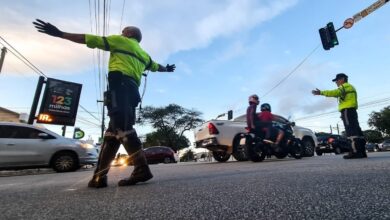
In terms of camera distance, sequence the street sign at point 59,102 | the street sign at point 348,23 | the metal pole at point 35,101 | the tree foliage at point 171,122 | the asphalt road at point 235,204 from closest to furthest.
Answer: the asphalt road at point 235,204 → the street sign at point 348,23 → the metal pole at point 35,101 → the street sign at point 59,102 → the tree foliage at point 171,122

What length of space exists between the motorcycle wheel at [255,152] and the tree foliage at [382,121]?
6498 centimetres

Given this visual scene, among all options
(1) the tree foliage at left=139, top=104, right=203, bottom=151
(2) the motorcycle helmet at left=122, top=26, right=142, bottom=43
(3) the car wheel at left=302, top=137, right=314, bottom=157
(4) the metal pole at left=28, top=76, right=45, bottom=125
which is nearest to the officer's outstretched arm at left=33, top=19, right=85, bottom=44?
(2) the motorcycle helmet at left=122, top=26, right=142, bottom=43

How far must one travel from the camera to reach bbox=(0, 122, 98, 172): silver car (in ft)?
35.3

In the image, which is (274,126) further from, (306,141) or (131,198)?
(131,198)

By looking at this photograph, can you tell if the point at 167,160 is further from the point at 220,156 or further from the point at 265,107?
the point at 265,107

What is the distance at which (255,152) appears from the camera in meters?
9.25

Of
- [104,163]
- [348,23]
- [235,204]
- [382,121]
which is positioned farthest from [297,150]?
[382,121]

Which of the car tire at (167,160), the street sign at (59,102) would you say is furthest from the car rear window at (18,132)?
the car tire at (167,160)

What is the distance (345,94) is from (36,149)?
8.98 m

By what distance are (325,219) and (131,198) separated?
1.46m

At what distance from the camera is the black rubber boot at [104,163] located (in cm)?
364

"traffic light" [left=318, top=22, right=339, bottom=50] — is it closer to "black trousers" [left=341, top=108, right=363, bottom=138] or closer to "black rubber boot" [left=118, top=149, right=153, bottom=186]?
"black trousers" [left=341, top=108, right=363, bottom=138]

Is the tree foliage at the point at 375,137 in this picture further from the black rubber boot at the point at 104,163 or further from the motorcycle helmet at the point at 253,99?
the black rubber boot at the point at 104,163

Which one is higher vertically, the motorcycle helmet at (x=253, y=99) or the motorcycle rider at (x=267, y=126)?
the motorcycle helmet at (x=253, y=99)
